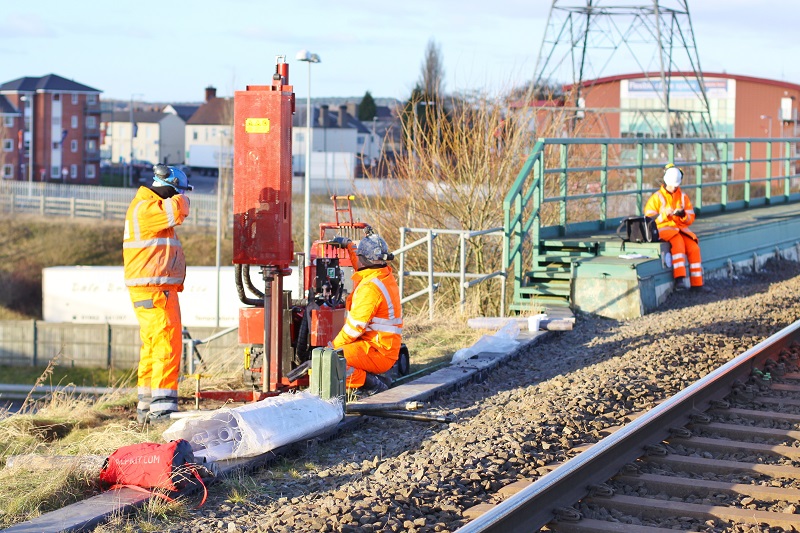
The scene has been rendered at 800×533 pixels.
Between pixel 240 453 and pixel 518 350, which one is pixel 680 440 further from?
pixel 518 350

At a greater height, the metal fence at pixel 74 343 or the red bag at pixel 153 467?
the red bag at pixel 153 467

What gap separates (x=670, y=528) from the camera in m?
5.46

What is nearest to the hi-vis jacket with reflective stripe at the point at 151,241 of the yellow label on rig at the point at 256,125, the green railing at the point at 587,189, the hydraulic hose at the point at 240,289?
the hydraulic hose at the point at 240,289

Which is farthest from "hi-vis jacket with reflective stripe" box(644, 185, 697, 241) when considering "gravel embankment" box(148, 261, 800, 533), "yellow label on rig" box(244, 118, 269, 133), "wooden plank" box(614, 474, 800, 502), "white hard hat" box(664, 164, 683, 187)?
"wooden plank" box(614, 474, 800, 502)

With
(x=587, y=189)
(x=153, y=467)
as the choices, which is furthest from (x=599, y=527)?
(x=587, y=189)

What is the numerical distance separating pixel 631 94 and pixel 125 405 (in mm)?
56836

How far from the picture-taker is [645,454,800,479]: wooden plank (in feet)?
20.8

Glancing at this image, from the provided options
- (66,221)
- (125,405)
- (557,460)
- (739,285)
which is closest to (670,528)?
(557,460)

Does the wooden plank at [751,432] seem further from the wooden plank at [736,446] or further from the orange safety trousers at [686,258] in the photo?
the orange safety trousers at [686,258]

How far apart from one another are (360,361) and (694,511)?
420 cm

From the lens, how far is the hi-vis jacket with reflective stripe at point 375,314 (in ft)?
30.3

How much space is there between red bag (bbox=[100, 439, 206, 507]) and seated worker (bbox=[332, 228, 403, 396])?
3.08 m

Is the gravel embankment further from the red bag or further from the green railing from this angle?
the green railing

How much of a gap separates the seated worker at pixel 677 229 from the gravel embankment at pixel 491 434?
2085 mm
